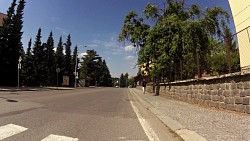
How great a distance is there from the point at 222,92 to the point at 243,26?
662 cm

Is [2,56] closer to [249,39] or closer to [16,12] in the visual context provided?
[16,12]

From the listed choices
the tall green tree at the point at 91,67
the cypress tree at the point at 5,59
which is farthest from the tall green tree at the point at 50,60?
the tall green tree at the point at 91,67

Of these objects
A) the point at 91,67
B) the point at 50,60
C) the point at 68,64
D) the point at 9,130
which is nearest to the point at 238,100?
the point at 9,130

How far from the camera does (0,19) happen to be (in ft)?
201

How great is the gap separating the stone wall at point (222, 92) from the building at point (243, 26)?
0.61 metres

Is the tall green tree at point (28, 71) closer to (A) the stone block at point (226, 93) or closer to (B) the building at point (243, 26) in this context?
(B) the building at point (243, 26)

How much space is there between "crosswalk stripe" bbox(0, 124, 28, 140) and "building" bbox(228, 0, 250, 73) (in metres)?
7.63

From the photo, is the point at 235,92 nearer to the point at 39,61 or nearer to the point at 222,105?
the point at 222,105

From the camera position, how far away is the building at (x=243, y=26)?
11539 millimetres

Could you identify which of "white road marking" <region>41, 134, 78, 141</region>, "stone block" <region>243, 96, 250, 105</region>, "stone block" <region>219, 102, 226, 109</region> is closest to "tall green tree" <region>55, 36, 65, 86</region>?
"stone block" <region>219, 102, 226, 109</region>

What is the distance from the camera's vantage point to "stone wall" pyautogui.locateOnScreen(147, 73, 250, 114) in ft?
33.0

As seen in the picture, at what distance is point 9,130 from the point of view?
6.78m

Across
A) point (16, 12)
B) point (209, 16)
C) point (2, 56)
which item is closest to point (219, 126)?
point (209, 16)

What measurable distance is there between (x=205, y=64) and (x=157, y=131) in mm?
9404
